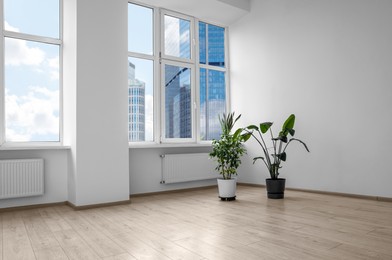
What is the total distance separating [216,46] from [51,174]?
3738 millimetres

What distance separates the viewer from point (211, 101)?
5.84 m

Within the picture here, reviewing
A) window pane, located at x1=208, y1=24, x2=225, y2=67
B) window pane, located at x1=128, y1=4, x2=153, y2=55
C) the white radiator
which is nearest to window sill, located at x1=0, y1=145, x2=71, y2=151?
the white radiator

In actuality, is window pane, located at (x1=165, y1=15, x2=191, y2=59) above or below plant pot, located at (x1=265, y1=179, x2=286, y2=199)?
above

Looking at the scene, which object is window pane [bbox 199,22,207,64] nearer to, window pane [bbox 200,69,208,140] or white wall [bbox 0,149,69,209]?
window pane [bbox 200,69,208,140]

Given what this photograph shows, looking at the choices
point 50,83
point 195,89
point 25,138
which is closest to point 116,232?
point 25,138

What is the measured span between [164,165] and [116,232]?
219 centimetres

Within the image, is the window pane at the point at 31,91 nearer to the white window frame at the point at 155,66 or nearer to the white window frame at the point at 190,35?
the white window frame at the point at 155,66

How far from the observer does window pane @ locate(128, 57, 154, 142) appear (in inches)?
Result: 187

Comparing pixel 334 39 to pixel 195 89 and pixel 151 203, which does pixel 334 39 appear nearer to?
pixel 195 89

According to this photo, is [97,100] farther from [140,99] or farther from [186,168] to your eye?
[186,168]

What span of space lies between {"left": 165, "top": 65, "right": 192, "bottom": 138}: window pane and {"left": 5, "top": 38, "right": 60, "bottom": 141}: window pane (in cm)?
172

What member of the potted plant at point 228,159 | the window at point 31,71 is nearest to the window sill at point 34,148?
the window at point 31,71

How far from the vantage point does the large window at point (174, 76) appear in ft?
15.9

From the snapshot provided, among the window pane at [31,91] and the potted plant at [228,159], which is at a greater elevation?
the window pane at [31,91]
